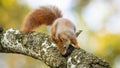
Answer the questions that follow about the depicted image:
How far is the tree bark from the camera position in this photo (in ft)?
7.11

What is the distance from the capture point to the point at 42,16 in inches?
116

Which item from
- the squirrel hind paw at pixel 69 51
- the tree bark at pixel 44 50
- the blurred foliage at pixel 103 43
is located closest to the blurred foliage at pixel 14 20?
the blurred foliage at pixel 103 43

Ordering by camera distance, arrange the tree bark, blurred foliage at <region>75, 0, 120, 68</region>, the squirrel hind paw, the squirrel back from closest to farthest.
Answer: the tree bark → the squirrel hind paw → the squirrel back → blurred foliage at <region>75, 0, 120, 68</region>

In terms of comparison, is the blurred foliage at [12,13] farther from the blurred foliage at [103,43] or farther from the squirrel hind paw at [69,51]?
the squirrel hind paw at [69,51]

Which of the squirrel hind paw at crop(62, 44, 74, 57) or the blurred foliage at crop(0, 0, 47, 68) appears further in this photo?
the blurred foliage at crop(0, 0, 47, 68)

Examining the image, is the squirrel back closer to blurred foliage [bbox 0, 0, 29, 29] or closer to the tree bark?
the tree bark

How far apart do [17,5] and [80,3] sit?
1758mm

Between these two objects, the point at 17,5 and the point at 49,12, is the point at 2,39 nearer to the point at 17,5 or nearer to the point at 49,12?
the point at 49,12

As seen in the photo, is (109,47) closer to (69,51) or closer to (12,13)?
(12,13)

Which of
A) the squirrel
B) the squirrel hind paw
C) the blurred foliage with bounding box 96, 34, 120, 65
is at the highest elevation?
the blurred foliage with bounding box 96, 34, 120, 65

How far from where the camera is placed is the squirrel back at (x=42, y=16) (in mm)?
2916

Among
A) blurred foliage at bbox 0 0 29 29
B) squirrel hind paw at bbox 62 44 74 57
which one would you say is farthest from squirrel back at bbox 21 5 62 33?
blurred foliage at bbox 0 0 29 29

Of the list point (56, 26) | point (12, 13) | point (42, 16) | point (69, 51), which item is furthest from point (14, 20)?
point (69, 51)

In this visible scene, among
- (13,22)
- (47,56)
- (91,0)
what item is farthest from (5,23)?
(47,56)
